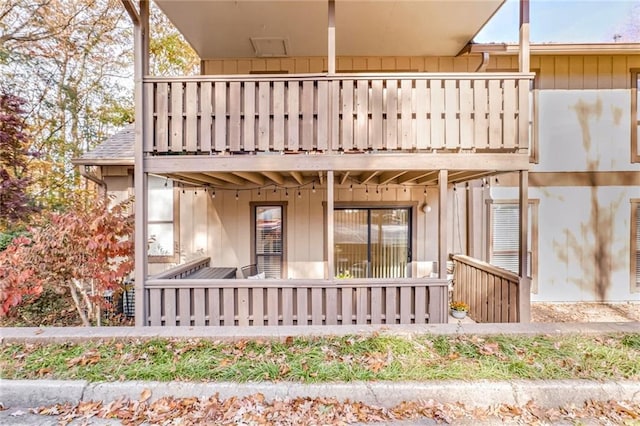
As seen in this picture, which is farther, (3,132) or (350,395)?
(3,132)

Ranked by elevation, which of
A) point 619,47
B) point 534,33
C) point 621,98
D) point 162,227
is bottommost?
point 162,227

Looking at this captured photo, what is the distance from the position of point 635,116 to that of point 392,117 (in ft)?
19.7

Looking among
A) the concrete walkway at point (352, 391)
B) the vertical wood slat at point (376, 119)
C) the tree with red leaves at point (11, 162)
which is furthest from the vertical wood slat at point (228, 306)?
the tree with red leaves at point (11, 162)

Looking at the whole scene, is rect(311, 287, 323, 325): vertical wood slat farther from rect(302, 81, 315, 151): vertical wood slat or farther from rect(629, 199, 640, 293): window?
rect(629, 199, 640, 293): window

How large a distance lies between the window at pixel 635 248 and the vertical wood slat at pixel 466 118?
5143mm

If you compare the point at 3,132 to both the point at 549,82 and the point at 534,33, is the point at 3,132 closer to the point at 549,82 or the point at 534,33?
the point at 549,82

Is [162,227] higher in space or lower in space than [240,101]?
lower

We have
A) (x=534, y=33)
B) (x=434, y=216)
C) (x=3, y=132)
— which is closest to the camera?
(x=434, y=216)

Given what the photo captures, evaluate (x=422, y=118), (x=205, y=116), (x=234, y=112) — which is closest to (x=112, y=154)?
(x=205, y=116)

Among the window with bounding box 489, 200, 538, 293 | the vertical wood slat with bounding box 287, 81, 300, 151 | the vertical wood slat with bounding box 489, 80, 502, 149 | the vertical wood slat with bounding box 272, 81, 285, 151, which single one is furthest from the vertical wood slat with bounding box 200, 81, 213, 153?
the window with bounding box 489, 200, 538, 293

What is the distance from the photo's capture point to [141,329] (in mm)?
4160

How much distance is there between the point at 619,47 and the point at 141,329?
9.59m

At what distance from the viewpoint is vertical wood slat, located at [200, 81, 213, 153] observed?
4.60 meters

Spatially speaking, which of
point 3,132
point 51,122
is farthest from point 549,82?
point 51,122
